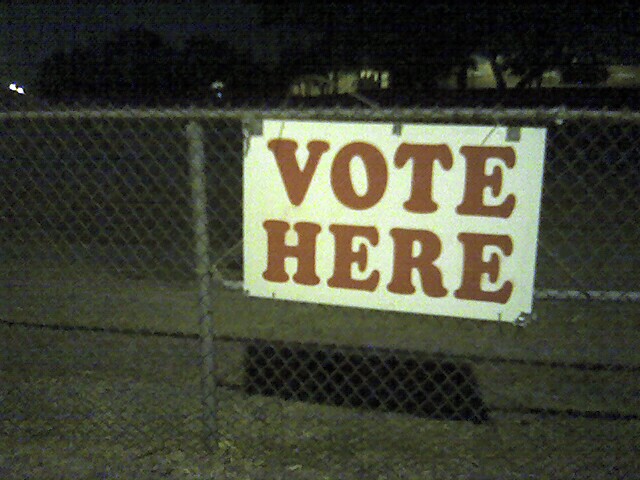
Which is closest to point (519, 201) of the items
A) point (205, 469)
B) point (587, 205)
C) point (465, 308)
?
point (465, 308)

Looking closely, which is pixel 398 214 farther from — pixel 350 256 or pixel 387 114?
pixel 387 114

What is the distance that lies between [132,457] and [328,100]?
1057 inches

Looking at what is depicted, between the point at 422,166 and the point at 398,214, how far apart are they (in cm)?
24

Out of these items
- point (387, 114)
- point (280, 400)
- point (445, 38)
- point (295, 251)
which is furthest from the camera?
point (445, 38)

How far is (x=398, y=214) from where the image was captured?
3.09 meters

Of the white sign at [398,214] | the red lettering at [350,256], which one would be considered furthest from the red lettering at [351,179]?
the red lettering at [350,256]

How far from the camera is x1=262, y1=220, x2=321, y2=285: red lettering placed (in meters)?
3.20

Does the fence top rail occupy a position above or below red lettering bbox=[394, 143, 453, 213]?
above

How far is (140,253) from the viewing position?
7.84 m

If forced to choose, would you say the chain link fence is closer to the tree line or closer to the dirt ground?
the dirt ground

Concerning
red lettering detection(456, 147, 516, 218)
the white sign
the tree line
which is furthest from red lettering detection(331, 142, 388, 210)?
the tree line

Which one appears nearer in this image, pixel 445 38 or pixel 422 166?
pixel 422 166

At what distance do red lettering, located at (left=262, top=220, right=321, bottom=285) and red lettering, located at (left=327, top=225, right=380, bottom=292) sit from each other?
103 millimetres

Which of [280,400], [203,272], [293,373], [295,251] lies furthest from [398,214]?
[280,400]
